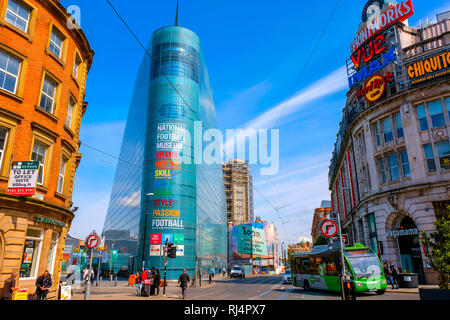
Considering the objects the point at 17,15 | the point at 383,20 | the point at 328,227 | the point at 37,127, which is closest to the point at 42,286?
the point at 37,127

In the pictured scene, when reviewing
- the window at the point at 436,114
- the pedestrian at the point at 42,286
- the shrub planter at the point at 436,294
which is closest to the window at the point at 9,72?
the pedestrian at the point at 42,286

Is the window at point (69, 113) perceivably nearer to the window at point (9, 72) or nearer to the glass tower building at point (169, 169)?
the window at point (9, 72)

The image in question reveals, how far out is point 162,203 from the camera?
6306 cm

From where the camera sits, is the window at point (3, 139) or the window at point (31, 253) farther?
the window at point (31, 253)

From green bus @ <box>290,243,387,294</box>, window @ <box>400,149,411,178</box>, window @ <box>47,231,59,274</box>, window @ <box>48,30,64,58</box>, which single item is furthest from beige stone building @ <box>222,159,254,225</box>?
window @ <box>48,30,64,58</box>

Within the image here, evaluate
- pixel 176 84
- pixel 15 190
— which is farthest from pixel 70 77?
pixel 176 84

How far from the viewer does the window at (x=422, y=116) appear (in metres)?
29.2

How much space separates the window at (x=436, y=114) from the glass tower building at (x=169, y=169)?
38346 mm

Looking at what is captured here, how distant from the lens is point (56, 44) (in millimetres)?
18859

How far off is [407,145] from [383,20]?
16.4 metres

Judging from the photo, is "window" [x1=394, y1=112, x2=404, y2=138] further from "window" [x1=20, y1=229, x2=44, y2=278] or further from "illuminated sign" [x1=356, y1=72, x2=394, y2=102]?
"window" [x1=20, y1=229, x2=44, y2=278]

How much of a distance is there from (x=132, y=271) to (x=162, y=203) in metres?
14.3

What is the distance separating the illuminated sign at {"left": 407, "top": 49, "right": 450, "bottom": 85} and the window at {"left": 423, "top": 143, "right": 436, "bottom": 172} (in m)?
6.29
